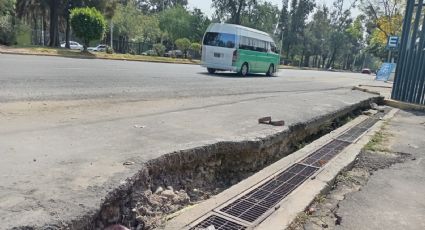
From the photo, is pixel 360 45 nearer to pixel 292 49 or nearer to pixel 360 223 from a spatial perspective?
pixel 292 49

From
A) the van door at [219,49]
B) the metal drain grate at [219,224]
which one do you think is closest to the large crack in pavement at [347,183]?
the metal drain grate at [219,224]

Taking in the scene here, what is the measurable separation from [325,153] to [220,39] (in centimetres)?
1472

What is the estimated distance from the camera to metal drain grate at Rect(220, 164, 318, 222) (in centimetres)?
357

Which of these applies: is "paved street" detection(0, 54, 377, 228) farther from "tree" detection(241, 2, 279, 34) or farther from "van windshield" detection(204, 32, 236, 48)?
"tree" detection(241, 2, 279, 34)

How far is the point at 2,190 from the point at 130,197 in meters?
1.00

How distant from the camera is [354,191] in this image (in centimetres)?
425

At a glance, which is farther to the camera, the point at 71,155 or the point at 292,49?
the point at 292,49

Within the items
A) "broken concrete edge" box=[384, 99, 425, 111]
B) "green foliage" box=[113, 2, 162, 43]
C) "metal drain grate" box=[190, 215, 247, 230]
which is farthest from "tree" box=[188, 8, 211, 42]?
"metal drain grate" box=[190, 215, 247, 230]

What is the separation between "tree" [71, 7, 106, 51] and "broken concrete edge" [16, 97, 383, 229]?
22758mm

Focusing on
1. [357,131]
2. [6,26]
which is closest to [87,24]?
[6,26]

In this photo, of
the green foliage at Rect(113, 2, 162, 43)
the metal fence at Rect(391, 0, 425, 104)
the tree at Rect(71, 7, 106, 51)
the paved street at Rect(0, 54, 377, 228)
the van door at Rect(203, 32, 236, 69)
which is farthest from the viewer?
the green foliage at Rect(113, 2, 162, 43)

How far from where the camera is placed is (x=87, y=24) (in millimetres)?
26656

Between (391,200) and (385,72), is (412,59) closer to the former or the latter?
(391,200)

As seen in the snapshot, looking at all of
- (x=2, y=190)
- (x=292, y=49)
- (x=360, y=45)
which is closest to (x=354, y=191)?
(x=2, y=190)
